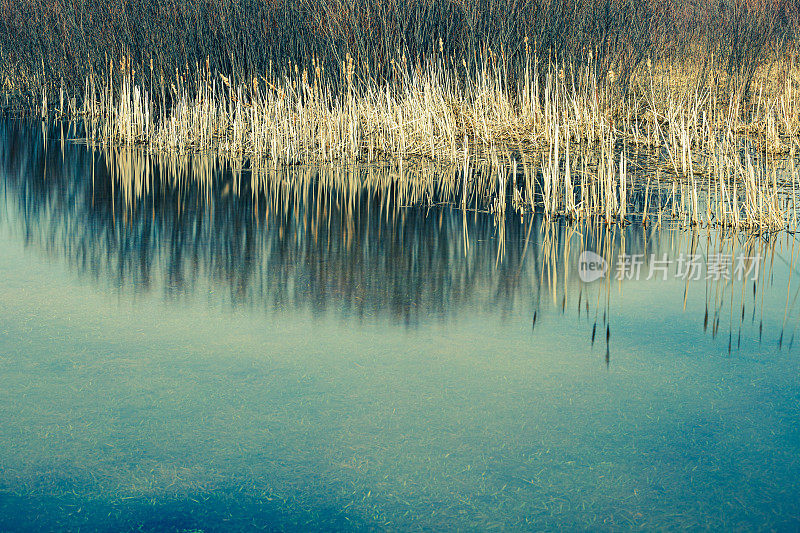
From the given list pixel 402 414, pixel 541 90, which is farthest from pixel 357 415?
pixel 541 90

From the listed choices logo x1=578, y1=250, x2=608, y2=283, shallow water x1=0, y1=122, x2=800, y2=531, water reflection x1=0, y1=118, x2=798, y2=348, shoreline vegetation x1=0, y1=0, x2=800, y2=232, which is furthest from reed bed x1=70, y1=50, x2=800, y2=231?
shallow water x1=0, y1=122, x2=800, y2=531

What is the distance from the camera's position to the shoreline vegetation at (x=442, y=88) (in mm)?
8227

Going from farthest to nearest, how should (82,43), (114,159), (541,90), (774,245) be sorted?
(82,43)
(541,90)
(114,159)
(774,245)

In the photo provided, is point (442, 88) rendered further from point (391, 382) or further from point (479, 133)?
point (391, 382)

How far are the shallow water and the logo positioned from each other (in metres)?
0.08

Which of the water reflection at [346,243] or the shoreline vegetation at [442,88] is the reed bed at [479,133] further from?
the water reflection at [346,243]

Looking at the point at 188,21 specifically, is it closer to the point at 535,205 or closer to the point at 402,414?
the point at 535,205

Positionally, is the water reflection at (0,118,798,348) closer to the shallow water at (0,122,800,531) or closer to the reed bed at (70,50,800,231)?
the shallow water at (0,122,800,531)

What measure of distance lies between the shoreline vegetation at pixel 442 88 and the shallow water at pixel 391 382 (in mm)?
A: 1870

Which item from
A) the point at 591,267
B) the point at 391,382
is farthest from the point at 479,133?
the point at 391,382

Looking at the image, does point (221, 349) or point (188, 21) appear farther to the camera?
point (188, 21)

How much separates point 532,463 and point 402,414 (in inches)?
19.4

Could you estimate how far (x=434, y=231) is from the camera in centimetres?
582

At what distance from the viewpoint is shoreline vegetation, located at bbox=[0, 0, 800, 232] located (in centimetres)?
823
